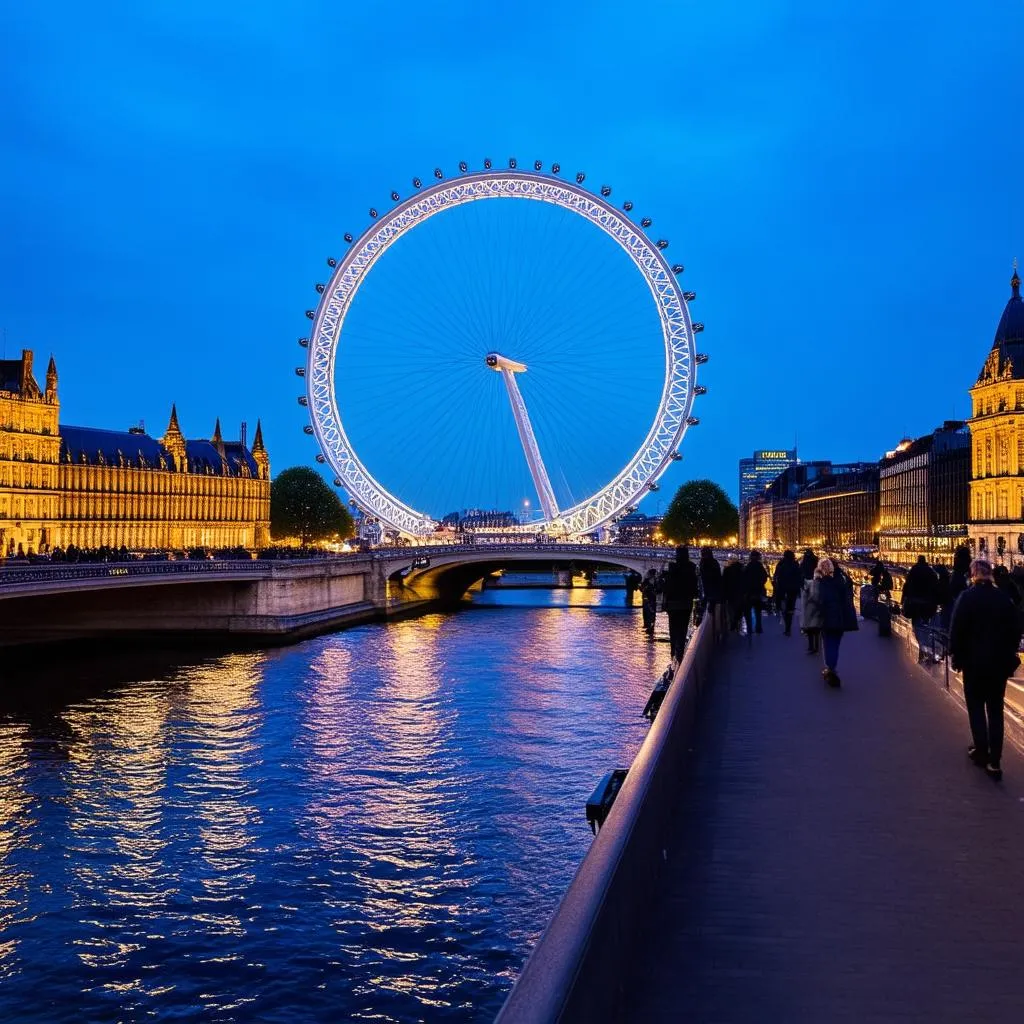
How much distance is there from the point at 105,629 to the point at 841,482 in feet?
389

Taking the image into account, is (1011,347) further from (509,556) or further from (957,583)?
(957,583)

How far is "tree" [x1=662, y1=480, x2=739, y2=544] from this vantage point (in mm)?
123938

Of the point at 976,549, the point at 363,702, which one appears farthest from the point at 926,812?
the point at 976,549

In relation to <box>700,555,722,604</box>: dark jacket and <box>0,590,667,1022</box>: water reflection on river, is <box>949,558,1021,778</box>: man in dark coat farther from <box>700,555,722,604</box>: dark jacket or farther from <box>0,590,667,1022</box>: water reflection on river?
<box>700,555,722,604</box>: dark jacket

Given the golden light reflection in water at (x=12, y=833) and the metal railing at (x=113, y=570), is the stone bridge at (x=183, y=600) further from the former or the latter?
the golden light reflection in water at (x=12, y=833)

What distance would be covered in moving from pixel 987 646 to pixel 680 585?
1023 cm

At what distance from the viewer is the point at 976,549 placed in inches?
3425

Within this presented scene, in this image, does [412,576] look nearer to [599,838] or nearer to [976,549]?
[976,549]

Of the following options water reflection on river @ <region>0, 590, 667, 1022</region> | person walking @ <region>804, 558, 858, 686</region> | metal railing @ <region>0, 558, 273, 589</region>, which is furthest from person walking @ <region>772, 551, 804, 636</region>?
metal railing @ <region>0, 558, 273, 589</region>

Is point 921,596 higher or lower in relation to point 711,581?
lower

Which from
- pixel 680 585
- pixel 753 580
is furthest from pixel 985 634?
pixel 753 580

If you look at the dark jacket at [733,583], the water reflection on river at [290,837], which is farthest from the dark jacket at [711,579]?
the water reflection on river at [290,837]

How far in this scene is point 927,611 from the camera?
1909 cm

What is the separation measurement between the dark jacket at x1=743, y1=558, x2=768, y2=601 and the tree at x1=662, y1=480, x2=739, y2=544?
98378 mm
